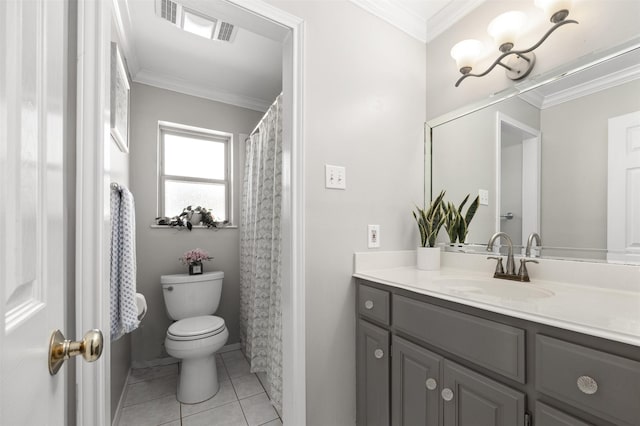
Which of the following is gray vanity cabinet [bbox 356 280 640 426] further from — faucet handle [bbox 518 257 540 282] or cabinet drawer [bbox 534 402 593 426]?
faucet handle [bbox 518 257 540 282]

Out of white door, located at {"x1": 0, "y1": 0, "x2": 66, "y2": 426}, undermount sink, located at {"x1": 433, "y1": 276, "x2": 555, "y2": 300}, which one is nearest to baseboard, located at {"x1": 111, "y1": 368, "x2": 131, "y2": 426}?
white door, located at {"x1": 0, "y1": 0, "x2": 66, "y2": 426}

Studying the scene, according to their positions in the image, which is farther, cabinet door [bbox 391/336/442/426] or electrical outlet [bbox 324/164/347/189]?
electrical outlet [bbox 324/164/347/189]

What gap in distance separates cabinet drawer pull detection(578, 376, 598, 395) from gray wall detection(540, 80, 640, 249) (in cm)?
71

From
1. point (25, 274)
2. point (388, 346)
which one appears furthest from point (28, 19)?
point (388, 346)

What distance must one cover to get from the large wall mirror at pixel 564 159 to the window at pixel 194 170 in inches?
82.4

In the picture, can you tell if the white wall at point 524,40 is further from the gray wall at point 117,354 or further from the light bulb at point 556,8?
the gray wall at point 117,354

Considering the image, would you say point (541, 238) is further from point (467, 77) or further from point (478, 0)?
point (478, 0)

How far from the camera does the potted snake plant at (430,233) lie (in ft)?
4.99

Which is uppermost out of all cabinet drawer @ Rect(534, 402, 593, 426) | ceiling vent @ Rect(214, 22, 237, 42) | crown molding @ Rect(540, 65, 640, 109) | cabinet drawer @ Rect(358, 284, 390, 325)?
ceiling vent @ Rect(214, 22, 237, 42)

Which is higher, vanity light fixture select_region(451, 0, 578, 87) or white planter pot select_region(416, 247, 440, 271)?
vanity light fixture select_region(451, 0, 578, 87)

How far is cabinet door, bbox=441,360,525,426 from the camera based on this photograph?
2.56ft

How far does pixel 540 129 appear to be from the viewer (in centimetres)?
129

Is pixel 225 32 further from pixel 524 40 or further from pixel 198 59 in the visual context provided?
pixel 524 40

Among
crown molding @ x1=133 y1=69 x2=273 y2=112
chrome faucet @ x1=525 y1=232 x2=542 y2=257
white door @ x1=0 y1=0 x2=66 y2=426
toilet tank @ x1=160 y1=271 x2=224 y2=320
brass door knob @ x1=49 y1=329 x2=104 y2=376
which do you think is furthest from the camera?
crown molding @ x1=133 y1=69 x2=273 y2=112
